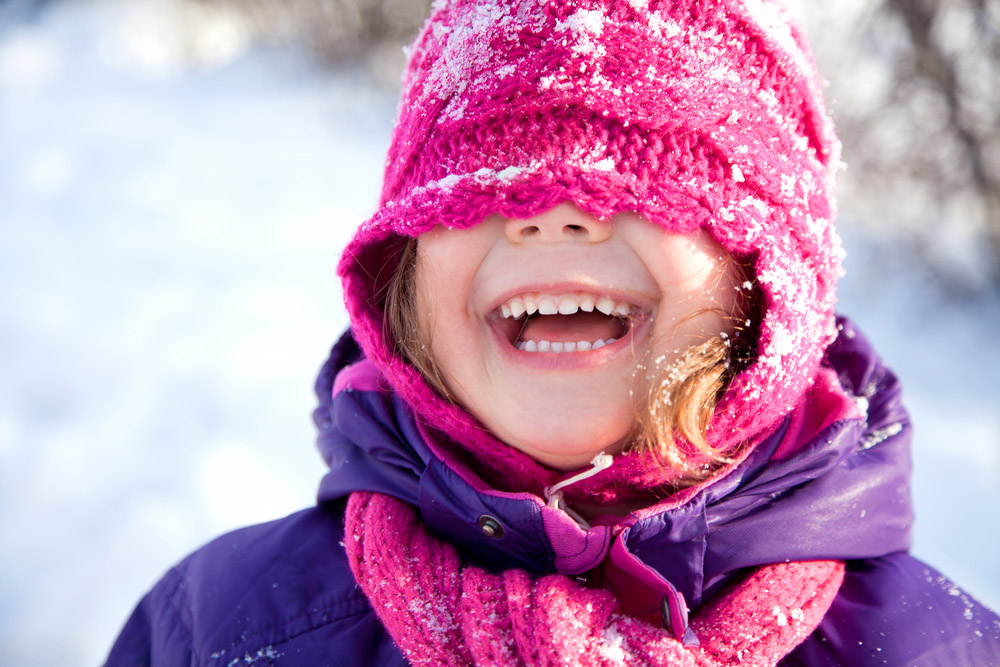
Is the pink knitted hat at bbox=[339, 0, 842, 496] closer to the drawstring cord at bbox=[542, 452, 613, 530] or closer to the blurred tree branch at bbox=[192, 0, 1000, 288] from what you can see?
the drawstring cord at bbox=[542, 452, 613, 530]

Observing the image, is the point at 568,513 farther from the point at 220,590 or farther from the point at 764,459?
the point at 220,590

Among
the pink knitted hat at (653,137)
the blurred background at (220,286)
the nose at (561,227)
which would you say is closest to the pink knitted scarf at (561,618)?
the pink knitted hat at (653,137)

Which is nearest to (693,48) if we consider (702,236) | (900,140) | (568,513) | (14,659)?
(702,236)

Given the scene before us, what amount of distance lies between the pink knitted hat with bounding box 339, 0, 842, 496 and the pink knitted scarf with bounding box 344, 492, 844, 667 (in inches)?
8.9

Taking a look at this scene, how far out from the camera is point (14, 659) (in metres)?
1.80

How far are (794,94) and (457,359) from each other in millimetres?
714

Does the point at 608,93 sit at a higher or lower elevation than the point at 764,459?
higher

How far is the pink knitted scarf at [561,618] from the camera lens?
99 centimetres

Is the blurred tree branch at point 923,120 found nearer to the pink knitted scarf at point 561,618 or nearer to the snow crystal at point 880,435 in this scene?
the snow crystal at point 880,435

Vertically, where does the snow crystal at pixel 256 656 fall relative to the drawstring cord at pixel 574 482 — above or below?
below

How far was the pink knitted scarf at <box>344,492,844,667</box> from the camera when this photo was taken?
0.99m

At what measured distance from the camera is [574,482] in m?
1.15

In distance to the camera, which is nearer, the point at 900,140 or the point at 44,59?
the point at 900,140

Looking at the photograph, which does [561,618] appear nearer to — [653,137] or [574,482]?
[574,482]
